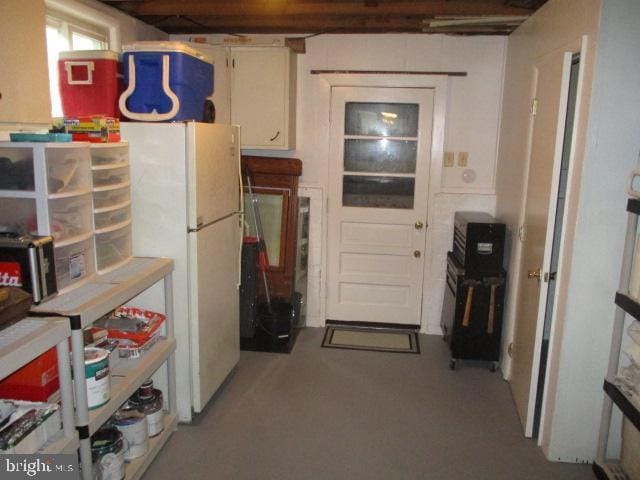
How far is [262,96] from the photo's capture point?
3.90 m

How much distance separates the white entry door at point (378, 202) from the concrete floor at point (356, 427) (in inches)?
28.6

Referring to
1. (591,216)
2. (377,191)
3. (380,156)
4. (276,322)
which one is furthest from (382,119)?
(591,216)

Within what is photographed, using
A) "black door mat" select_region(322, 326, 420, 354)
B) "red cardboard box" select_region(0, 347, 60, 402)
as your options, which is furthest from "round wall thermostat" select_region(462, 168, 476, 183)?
"red cardboard box" select_region(0, 347, 60, 402)

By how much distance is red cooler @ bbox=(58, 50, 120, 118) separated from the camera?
2557 millimetres

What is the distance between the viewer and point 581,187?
2281 millimetres

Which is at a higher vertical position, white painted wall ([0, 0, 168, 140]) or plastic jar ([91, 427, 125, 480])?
white painted wall ([0, 0, 168, 140])

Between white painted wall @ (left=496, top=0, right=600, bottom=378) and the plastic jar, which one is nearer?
the plastic jar

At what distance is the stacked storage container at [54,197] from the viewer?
6.16ft

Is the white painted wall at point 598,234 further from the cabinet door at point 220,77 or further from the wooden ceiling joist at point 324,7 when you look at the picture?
the cabinet door at point 220,77

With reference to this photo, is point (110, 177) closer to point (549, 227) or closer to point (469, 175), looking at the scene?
point (549, 227)

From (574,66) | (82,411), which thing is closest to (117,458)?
(82,411)

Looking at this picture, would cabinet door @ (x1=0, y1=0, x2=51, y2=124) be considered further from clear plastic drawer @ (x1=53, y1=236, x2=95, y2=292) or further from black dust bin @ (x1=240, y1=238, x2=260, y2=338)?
black dust bin @ (x1=240, y1=238, x2=260, y2=338)

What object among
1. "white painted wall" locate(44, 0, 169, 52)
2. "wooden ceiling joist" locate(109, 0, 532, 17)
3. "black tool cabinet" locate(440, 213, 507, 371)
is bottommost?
"black tool cabinet" locate(440, 213, 507, 371)

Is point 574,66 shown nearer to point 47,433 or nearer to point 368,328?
point 368,328
